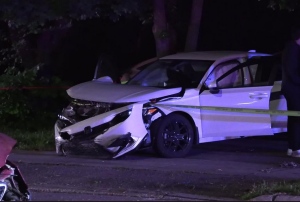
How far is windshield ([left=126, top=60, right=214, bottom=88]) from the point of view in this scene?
1236 cm

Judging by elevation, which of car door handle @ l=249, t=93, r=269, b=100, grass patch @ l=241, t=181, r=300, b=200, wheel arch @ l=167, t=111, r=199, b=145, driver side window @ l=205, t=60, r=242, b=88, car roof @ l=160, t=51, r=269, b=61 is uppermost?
car roof @ l=160, t=51, r=269, b=61

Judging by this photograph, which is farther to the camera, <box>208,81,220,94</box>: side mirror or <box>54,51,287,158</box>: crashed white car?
<box>208,81,220,94</box>: side mirror

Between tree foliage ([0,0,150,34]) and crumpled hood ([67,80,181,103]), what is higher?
tree foliage ([0,0,150,34])

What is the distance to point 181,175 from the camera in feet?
34.4

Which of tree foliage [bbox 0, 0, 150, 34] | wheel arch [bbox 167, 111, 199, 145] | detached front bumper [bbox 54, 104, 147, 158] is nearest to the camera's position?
detached front bumper [bbox 54, 104, 147, 158]

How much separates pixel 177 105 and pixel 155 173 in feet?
5.09

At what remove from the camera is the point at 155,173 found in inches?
420

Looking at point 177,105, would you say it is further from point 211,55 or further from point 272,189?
point 272,189

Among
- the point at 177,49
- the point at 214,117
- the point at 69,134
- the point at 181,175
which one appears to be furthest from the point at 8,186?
the point at 177,49

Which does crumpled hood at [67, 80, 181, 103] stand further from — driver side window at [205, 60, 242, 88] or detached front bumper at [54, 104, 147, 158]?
driver side window at [205, 60, 242, 88]

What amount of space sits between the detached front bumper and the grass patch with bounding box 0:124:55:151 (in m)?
1.83

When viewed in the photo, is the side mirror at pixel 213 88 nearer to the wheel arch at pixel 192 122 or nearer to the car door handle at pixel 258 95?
the wheel arch at pixel 192 122

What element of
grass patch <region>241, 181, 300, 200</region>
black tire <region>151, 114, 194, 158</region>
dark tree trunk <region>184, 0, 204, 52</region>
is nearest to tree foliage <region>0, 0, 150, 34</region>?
dark tree trunk <region>184, 0, 204, 52</region>

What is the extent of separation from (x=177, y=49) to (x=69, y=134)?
6173 mm
